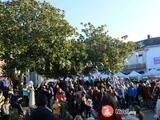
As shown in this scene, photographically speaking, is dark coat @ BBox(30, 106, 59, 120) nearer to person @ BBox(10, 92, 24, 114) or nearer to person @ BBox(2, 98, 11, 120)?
person @ BBox(2, 98, 11, 120)

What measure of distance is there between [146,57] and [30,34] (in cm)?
6007

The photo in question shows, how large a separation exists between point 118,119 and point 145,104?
63.3 ft

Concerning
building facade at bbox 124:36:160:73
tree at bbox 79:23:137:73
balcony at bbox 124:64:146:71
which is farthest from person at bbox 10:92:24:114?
balcony at bbox 124:64:146:71

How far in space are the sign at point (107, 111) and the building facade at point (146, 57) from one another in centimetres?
7355

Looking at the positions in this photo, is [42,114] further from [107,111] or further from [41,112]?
[107,111]

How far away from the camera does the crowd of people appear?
1395cm

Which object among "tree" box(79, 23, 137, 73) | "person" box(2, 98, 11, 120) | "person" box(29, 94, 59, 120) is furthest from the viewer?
"tree" box(79, 23, 137, 73)

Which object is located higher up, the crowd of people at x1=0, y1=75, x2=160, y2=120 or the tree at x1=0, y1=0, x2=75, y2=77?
the tree at x1=0, y1=0, x2=75, y2=77

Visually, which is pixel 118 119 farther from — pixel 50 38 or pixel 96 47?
pixel 96 47

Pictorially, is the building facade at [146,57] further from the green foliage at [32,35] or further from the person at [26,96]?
the person at [26,96]

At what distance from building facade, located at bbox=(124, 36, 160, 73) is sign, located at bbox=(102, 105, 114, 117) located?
73.5 m

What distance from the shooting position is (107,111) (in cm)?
1132

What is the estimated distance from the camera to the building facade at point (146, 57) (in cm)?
8700

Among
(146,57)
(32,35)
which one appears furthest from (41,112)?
(146,57)
